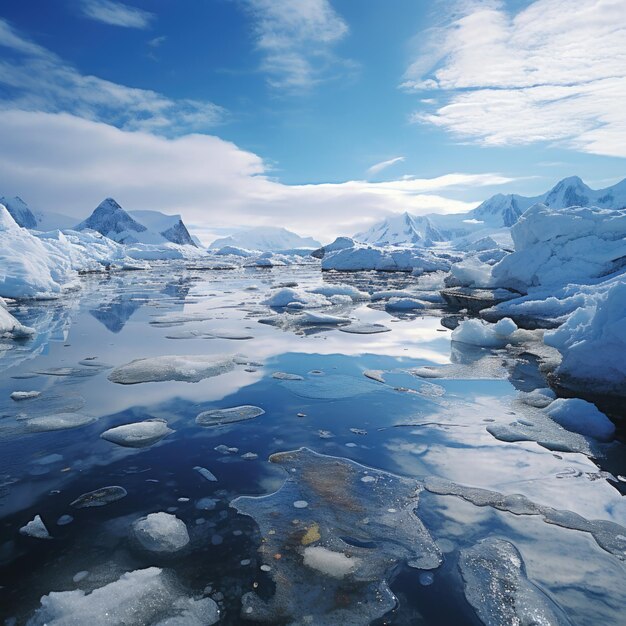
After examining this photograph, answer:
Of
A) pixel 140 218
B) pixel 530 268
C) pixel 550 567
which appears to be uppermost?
pixel 140 218

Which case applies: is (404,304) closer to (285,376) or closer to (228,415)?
(285,376)

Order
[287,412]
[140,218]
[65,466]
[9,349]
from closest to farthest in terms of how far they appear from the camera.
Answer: [65,466]
[287,412]
[9,349]
[140,218]

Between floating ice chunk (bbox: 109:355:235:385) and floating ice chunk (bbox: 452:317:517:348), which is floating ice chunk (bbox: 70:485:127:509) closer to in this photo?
floating ice chunk (bbox: 109:355:235:385)

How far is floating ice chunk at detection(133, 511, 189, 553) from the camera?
8.93ft

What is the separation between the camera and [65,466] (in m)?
3.71

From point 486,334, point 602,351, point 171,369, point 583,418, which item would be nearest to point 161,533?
point 171,369

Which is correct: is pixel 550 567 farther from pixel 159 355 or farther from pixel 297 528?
pixel 159 355

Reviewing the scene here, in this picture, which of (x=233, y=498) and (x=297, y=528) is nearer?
(x=297, y=528)

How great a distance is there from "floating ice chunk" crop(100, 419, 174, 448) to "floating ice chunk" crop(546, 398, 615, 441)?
433 cm

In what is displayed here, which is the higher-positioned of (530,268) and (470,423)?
(530,268)

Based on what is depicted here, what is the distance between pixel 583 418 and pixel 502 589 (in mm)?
→ 2984

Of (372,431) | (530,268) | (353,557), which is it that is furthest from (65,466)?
(530,268)

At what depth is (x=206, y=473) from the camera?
11.9ft

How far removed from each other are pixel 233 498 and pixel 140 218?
198099mm
